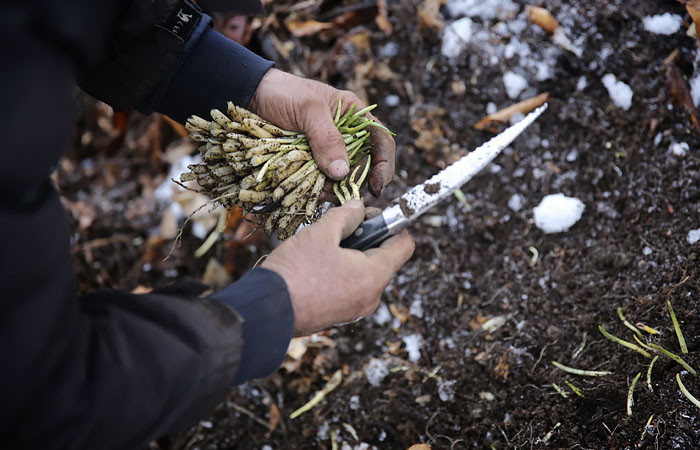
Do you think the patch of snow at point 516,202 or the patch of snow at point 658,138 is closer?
the patch of snow at point 658,138

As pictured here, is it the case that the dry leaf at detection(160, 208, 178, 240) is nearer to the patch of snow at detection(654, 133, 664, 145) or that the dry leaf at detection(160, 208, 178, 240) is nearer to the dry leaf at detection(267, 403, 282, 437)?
the dry leaf at detection(267, 403, 282, 437)

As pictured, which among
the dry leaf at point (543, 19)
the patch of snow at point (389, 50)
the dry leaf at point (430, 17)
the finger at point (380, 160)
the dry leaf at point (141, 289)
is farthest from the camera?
the patch of snow at point (389, 50)

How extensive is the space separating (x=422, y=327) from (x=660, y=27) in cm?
239

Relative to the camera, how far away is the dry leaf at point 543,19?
312 centimetres

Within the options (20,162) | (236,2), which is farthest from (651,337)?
(20,162)

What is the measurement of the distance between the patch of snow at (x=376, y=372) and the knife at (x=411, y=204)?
3.40 ft

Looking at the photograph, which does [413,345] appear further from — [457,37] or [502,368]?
[457,37]

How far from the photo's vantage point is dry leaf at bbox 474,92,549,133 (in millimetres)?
3047

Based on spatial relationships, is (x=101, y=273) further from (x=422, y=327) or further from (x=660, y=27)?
(x=660, y=27)

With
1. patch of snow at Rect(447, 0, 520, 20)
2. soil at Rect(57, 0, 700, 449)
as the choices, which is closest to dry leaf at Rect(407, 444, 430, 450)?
soil at Rect(57, 0, 700, 449)

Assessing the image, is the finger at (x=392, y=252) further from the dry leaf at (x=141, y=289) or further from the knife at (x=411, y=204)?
the dry leaf at (x=141, y=289)

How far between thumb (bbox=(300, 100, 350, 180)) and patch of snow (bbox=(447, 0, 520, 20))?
6.26 ft

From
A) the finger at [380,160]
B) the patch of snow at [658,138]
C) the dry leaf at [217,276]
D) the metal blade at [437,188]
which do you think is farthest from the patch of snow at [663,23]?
the dry leaf at [217,276]

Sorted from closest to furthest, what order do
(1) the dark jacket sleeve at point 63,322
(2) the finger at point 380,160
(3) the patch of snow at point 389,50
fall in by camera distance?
1. (1) the dark jacket sleeve at point 63,322
2. (2) the finger at point 380,160
3. (3) the patch of snow at point 389,50
